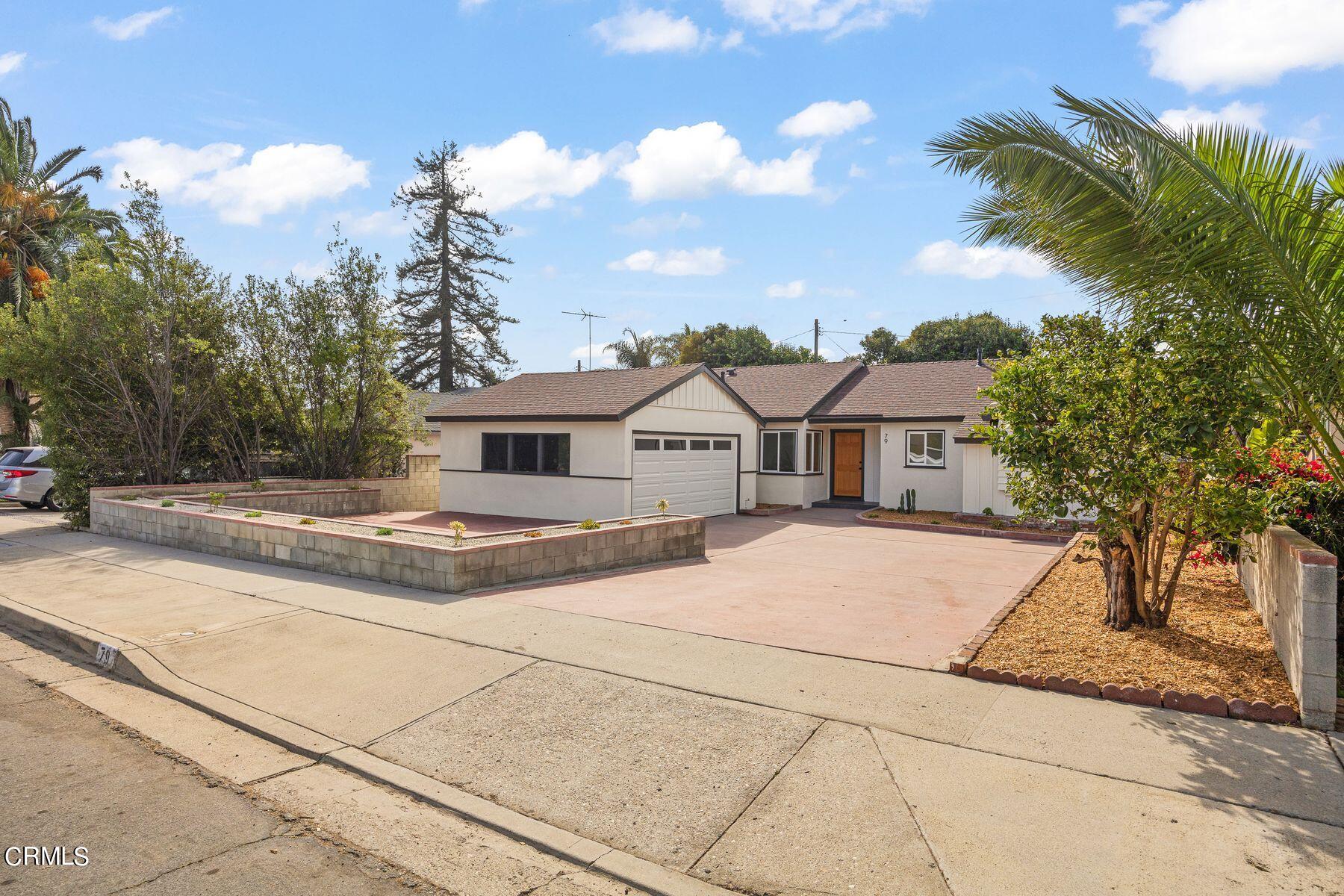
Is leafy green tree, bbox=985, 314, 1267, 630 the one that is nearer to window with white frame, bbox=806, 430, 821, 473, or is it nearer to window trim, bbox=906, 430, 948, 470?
window trim, bbox=906, 430, 948, 470

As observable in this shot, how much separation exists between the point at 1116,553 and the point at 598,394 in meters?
12.4

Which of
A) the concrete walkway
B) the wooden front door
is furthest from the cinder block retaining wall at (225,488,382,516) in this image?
the wooden front door

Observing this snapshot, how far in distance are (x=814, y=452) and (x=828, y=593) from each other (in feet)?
42.0

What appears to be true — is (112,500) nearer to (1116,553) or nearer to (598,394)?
(598,394)

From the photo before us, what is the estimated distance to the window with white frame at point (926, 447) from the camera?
19.7 metres

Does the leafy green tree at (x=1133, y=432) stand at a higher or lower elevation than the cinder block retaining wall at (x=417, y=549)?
higher

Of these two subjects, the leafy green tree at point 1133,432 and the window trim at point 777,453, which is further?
the window trim at point 777,453

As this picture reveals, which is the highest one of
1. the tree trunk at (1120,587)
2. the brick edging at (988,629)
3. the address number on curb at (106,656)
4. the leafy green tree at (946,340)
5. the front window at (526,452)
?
the leafy green tree at (946,340)

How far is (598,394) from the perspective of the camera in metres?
18.0

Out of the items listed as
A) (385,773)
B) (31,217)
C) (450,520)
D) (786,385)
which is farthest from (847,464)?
(31,217)

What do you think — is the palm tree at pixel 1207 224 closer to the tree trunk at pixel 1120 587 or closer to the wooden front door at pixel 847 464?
the tree trunk at pixel 1120 587

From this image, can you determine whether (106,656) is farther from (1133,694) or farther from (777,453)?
(777,453)

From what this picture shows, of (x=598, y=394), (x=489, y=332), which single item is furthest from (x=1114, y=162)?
(x=489, y=332)

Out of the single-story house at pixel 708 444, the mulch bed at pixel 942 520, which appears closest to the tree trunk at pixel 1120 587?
the single-story house at pixel 708 444
